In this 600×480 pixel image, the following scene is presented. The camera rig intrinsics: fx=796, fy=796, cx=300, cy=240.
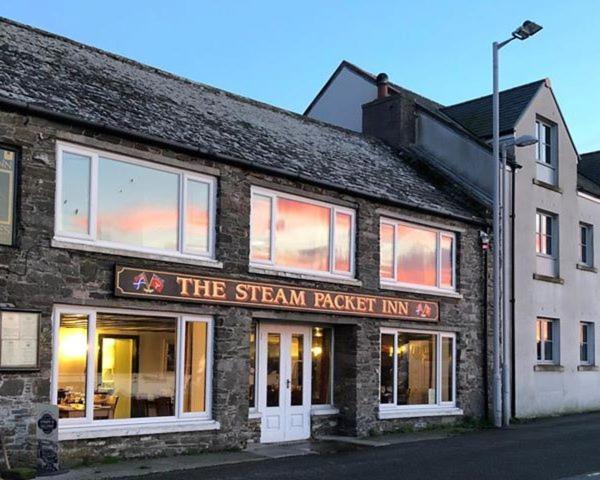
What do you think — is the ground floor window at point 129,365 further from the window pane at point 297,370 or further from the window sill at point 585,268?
the window sill at point 585,268

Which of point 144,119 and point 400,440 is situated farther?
point 400,440

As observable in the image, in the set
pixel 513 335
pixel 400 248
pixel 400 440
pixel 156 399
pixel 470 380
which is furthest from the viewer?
pixel 513 335

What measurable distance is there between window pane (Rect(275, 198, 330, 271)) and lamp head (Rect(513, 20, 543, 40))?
6268mm

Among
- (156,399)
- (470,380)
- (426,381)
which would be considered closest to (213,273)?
(156,399)

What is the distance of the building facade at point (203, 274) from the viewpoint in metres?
11.7

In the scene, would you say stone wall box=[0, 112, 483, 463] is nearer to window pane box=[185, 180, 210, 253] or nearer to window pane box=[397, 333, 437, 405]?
window pane box=[185, 180, 210, 253]

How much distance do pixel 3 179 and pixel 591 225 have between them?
62.0 feet

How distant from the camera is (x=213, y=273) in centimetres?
1393

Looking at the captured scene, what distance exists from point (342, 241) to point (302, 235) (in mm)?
1164

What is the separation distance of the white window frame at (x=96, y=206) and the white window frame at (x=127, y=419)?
40.0 inches

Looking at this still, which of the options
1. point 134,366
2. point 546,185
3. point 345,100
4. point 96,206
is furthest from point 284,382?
point 345,100

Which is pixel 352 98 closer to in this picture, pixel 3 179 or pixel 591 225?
pixel 591 225

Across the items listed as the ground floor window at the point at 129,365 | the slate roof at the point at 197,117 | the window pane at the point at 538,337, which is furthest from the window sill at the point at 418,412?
the ground floor window at the point at 129,365

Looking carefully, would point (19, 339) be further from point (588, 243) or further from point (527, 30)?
point (588, 243)
